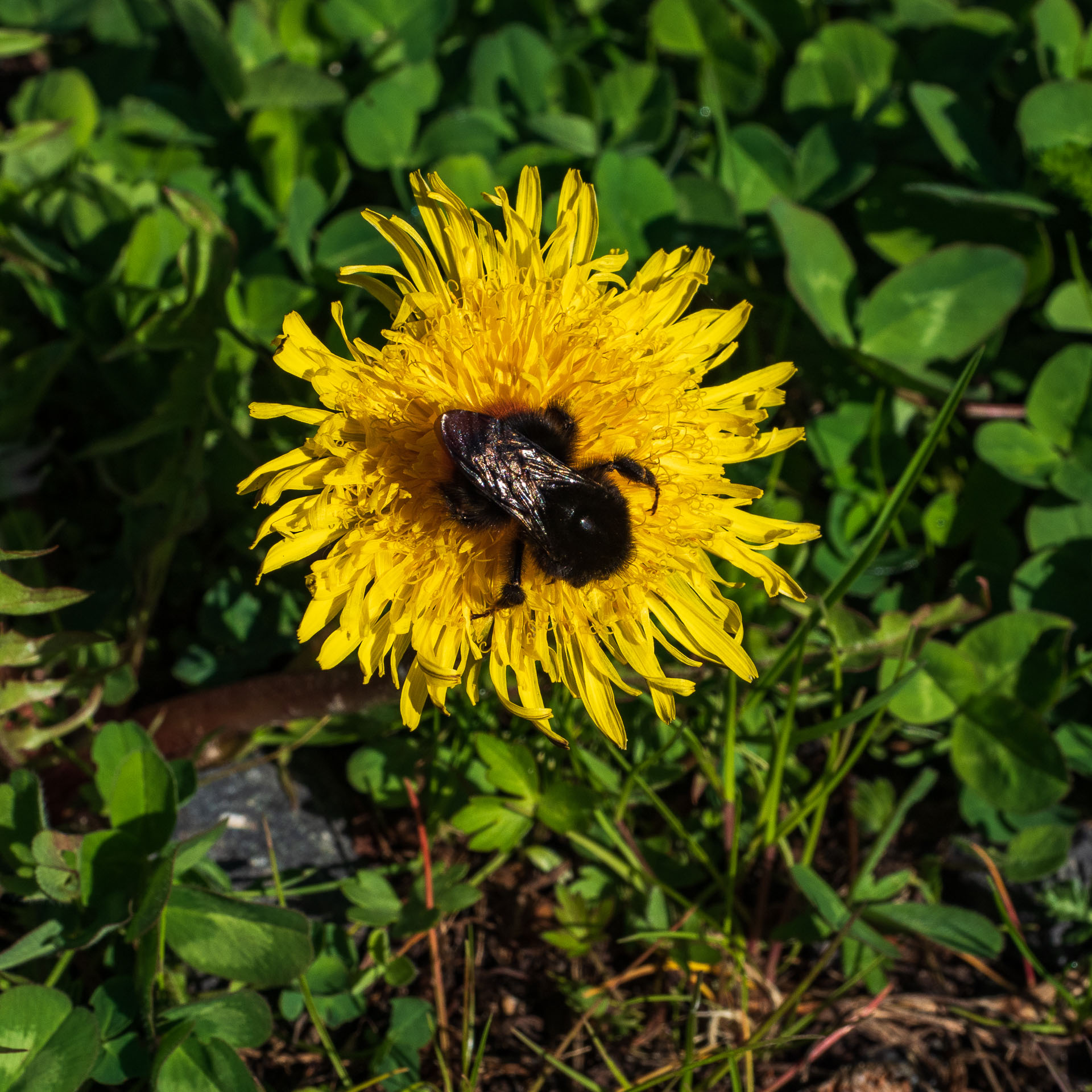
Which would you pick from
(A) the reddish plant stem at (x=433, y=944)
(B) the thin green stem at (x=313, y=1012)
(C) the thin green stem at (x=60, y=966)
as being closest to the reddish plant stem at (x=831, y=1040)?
(A) the reddish plant stem at (x=433, y=944)

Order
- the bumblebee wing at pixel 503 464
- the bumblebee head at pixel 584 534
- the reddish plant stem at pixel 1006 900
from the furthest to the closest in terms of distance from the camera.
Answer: the reddish plant stem at pixel 1006 900
the bumblebee head at pixel 584 534
the bumblebee wing at pixel 503 464

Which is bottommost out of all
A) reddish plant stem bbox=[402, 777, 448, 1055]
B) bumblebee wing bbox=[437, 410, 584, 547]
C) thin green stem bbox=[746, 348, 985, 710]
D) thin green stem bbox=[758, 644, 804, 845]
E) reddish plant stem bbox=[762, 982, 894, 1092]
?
reddish plant stem bbox=[762, 982, 894, 1092]

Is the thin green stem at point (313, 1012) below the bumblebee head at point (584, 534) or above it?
below

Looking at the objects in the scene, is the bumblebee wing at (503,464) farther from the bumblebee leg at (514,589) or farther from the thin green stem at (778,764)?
the thin green stem at (778,764)

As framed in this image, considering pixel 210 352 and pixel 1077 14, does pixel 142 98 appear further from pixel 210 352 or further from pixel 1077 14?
pixel 1077 14

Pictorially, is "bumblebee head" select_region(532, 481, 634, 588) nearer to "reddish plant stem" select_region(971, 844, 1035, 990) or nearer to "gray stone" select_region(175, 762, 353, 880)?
"gray stone" select_region(175, 762, 353, 880)

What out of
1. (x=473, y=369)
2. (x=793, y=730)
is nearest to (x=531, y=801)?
(x=793, y=730)

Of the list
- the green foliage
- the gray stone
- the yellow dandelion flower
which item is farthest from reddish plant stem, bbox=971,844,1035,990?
the gray stone
